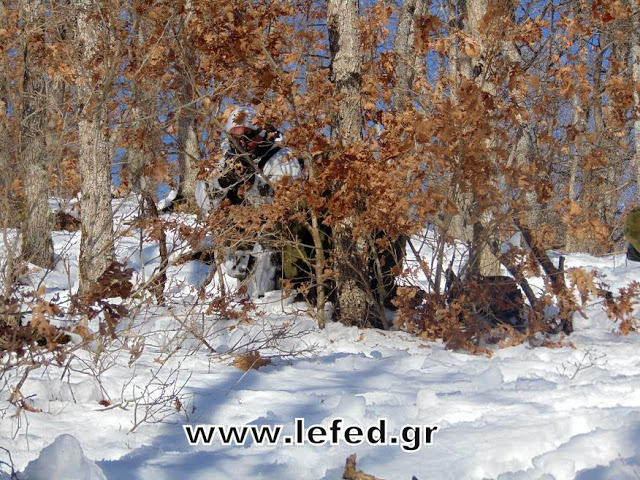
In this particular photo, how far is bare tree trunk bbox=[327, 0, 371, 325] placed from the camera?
21.4ft

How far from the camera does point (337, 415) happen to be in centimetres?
317

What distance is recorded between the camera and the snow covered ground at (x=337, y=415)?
2498mm

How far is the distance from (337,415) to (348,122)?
391 centimetres

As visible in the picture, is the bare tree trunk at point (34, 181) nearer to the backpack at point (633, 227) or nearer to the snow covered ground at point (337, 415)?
the snow covered ground at point (337, 415)

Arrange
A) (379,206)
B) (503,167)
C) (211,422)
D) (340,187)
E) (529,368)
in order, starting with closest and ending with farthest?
(211,422) < (529,368) < (503,167) < (379,206) < (340,187)

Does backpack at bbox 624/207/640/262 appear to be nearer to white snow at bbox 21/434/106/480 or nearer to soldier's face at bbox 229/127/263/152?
soldier's face at bbox 229/127/263/152

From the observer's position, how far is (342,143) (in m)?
6.41

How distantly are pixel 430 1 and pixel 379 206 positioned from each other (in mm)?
6762

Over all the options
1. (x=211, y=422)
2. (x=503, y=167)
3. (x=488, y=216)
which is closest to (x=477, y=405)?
(x=211, y=422)

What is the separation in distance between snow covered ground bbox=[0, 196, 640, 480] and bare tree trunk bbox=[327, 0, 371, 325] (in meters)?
1.48

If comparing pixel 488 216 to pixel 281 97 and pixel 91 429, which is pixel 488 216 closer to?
pixel 281 97

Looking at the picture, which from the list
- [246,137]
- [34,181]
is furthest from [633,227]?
[34,181]

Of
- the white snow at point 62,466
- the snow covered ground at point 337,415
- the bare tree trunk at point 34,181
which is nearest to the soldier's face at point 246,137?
the bare tree trunk at point 34,181

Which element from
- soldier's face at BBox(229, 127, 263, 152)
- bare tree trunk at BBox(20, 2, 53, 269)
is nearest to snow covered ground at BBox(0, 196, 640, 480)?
bare tree trunk at BBox(20, 2, 53, 269)
